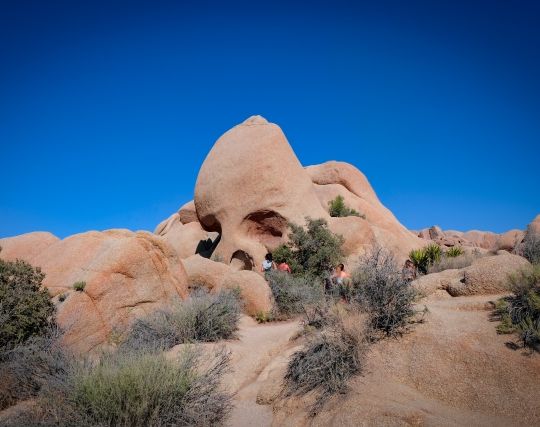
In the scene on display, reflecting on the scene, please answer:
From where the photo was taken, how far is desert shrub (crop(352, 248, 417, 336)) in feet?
19.0

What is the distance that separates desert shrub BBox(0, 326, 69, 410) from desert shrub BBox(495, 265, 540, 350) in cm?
570

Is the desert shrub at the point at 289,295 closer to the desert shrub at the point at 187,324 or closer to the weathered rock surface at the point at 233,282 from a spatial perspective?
the weathered rock surface at the point at 233,282

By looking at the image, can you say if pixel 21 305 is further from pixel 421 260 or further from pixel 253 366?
pixel 421 260

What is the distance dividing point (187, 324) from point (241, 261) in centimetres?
1127

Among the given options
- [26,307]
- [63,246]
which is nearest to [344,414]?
[26,307]

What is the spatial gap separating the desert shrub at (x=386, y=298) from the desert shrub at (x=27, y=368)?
14.0ft

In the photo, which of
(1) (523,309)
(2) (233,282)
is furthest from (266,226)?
(1) (523,309)

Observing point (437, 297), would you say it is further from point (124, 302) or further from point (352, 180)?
point (352, 180)

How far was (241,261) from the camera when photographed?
62.8ft

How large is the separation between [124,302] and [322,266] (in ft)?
32.4

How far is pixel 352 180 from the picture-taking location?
96.0 feet

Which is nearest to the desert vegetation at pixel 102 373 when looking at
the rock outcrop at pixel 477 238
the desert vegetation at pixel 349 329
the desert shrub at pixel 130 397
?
the desert shrub at pixel 130 397

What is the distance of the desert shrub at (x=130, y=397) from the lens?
4176mm

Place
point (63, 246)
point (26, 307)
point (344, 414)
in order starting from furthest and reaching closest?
1. point (63, 246)
2. point (26, 307)
3. point (344, 414)
